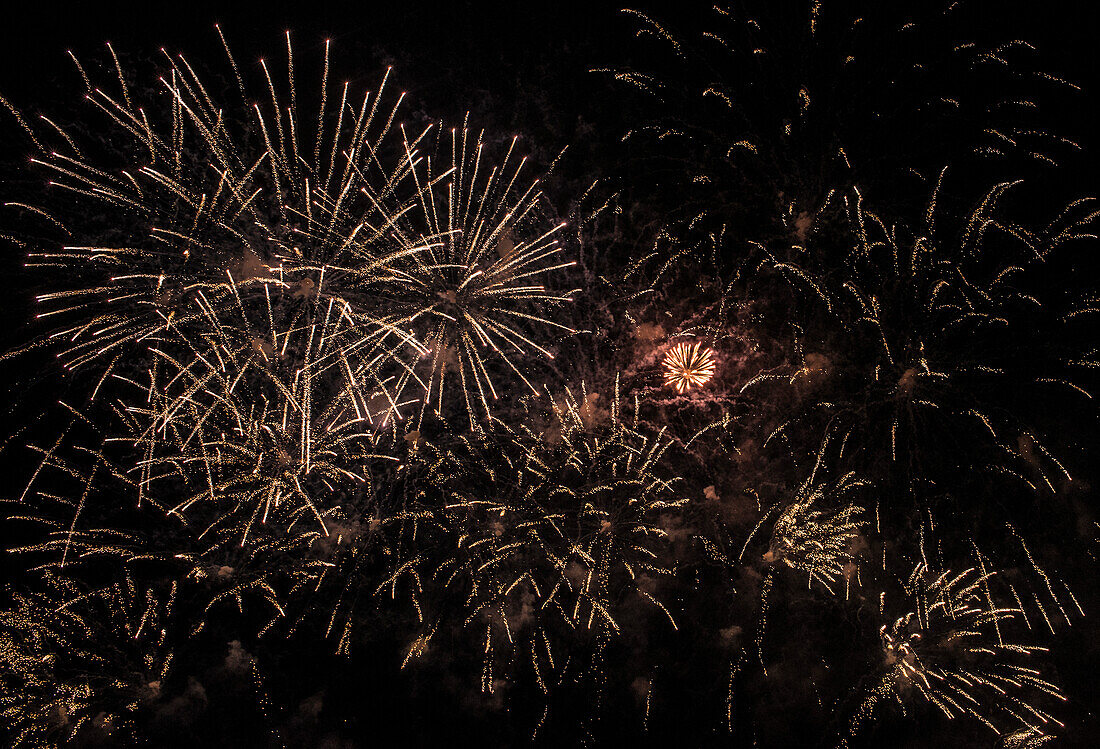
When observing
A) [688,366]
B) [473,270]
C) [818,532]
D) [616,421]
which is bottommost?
[616,421]

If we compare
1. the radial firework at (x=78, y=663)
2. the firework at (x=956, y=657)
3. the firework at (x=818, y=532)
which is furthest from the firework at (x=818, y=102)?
the radial firework at (x=78, y=663)

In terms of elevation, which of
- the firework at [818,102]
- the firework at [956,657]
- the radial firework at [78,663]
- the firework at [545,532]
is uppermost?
the firework at [818,102]

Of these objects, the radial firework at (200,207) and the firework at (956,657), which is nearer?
the radial firework at (200,207)

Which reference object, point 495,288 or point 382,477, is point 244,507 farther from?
point 495,288

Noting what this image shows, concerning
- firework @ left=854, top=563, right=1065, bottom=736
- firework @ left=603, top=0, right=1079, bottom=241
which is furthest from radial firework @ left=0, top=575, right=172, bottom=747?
firework @ left=854, top=563, right=1065, bottom=736

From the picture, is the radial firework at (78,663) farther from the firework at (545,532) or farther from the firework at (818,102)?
the firework at (818,102)

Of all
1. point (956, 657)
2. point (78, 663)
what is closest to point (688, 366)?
point (956, 657)

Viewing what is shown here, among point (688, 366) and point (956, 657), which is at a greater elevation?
point (688, 366)

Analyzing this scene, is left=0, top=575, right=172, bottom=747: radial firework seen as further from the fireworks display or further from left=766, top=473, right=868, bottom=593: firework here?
left=766, top=473, right=868, bottom=593: firework

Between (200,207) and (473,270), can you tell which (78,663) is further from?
(473,270)
